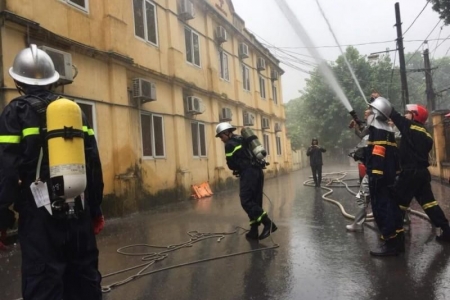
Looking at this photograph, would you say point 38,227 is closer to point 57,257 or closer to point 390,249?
point 57,257

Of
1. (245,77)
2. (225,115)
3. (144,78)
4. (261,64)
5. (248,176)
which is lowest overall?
(248,176)

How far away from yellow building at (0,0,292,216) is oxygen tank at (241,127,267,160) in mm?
3674

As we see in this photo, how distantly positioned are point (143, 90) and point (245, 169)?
16.7 feet

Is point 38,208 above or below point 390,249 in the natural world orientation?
above

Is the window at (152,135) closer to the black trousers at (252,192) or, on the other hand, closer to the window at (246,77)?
the black trousers at (252,192)

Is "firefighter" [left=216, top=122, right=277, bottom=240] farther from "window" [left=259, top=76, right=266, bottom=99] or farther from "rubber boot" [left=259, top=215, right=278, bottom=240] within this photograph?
"window" [left=259, top=76, right=266, bottom=99]

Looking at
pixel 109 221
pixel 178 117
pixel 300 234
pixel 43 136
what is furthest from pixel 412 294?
pixel 178 117

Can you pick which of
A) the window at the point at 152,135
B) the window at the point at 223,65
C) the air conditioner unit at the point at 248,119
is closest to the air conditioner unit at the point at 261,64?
the air conditioner unit at the point at 248,119

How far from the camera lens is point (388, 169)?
4676mm

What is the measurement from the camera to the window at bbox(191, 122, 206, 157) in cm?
1365

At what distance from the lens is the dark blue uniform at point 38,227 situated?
7.70 feet

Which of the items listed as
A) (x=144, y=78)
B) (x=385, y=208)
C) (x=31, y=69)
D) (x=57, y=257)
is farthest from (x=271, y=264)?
(x=144, y=78)

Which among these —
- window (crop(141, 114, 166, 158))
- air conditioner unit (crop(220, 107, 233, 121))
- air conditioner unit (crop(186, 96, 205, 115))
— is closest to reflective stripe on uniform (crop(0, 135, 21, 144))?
window (crop(141, 114, 166, 158))

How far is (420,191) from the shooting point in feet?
16.7
